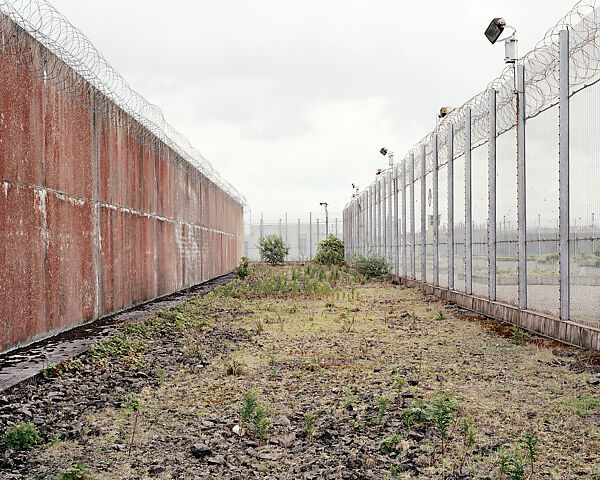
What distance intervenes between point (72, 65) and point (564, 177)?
604cm

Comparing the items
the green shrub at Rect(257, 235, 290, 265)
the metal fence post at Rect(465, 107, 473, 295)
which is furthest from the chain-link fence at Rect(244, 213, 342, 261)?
the metal fence post at Rect(465, 107, 473, 295)

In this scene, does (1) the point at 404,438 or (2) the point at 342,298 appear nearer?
(1) the point at 404,438

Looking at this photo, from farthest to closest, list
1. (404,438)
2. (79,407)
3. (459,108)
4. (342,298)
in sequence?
(342,298), (459,108), (79,407), (404,438)

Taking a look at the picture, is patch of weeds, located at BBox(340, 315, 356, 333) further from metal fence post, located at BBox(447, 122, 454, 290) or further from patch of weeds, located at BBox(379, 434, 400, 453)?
patch of weeds, located at BBox(379, 434, 400, 453)

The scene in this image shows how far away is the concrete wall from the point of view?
5840 mm

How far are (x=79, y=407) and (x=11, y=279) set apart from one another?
7.01 ft

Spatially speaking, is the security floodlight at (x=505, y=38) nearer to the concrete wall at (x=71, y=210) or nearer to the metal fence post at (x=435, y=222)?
the metal fence post at (x=435, y=222)

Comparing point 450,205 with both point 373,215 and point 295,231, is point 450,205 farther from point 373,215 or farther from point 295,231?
point 295,231

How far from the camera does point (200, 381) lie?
5.06 m

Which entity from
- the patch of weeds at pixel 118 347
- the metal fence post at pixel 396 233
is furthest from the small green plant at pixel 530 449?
the metal fence post at pixel 396 233

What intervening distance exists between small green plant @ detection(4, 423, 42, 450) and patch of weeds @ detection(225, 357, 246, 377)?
1.94 m

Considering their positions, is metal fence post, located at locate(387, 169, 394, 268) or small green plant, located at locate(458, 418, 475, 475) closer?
small green plant, located at locate(458, 418, 475, 475)

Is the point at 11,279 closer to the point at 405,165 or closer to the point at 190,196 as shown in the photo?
the point at 190,196

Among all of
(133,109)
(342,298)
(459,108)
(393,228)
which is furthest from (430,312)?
(393,228)
